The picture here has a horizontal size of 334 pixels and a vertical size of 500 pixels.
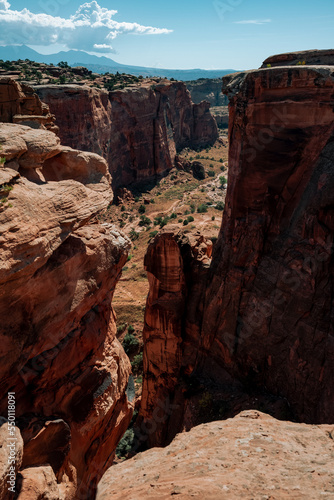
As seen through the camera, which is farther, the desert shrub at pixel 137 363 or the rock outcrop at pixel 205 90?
the rock outcrop at pixel 205 90

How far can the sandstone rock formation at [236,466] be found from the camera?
26.4ft

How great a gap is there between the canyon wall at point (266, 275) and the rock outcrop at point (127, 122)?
32.1 meters

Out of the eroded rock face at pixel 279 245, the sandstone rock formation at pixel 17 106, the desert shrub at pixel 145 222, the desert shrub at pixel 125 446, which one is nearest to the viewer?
the sandstone rock formation at pixel 17 106

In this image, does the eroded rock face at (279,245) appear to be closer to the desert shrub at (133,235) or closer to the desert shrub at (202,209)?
the desert shrub at (133,235)

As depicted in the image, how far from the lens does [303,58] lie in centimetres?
2073

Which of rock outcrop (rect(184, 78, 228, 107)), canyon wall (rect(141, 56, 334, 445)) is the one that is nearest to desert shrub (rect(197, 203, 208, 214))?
canyon wall (rect(141, 56, 334, 445))

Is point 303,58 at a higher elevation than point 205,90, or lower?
lower

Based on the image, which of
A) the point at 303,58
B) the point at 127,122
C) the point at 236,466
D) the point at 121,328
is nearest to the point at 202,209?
the point at 127,122

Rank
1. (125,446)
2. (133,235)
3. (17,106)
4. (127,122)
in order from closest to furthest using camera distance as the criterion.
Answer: (17,106)
(125,446)
(133,235)
(127,122)

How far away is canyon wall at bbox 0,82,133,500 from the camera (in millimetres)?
10211

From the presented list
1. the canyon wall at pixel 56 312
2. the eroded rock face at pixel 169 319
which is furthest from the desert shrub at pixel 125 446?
the canyon wall at pixel 56 312

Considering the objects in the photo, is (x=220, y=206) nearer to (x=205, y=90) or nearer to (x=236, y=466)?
(x=236, y=466)

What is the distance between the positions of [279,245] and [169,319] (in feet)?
24.4

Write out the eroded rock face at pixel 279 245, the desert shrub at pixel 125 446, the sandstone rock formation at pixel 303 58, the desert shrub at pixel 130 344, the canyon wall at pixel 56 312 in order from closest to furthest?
the canyon wall at pixel 56 312, the eroded rock face at pixel 279 245, the sandstone rock formation at pixel 303 58, the desert shrub at pixel 125 446, the desert shrub at pixel 130 344
